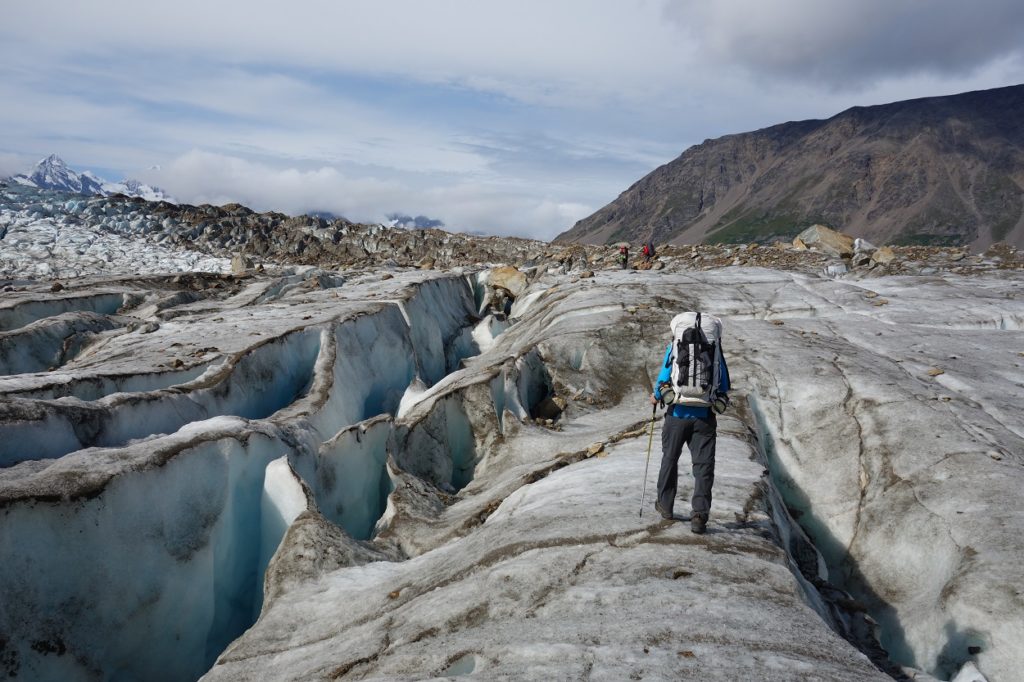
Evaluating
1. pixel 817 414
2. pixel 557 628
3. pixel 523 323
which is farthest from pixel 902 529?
pixel 523 323

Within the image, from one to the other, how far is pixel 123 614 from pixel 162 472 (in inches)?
75.5

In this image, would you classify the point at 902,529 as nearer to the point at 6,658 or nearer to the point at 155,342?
the point at 6,658

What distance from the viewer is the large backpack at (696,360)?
7.64 metres

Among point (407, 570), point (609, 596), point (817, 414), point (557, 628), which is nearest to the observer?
point (557, 628)

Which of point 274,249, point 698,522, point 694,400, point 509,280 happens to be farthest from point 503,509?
point 274,249

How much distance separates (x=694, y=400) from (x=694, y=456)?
713 mm

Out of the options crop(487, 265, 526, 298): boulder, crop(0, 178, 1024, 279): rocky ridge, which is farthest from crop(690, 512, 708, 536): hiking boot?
crop(487, 265, 526, 298): boulder

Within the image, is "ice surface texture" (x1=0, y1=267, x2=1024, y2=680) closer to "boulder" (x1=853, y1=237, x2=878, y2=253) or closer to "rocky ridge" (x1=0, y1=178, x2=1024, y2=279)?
"rocky ridge" (x1=0, y1=178, x2=1024, y2=279)

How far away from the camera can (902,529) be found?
1039 centimetres

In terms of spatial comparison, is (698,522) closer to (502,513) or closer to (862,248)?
(502,513)

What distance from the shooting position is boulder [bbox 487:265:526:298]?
121ft

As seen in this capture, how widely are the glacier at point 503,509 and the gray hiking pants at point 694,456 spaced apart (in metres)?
0.43

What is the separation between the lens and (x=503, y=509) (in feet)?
34.6

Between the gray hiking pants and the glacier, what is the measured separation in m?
0.43
